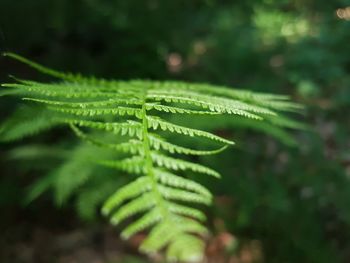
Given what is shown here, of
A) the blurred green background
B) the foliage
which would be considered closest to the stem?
the foliage

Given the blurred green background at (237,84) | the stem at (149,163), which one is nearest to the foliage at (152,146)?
the stem at (149,163)

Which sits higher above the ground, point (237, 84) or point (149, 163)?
point (237, 84)

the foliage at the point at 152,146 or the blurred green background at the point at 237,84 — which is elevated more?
the blurred green background at the point at 237,84

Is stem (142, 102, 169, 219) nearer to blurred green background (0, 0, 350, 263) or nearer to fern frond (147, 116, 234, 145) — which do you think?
fern frond (147, 116, 234, 145)

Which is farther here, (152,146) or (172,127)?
(152,146)

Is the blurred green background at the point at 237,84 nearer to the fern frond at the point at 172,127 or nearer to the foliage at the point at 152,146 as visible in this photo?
the foliage at the point at 152,146

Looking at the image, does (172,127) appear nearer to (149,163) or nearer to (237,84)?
(149,163)

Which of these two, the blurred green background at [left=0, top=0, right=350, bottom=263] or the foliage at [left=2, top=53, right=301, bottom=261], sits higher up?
the blurred green background at [left=0, top=0, right=350, bottom=263]

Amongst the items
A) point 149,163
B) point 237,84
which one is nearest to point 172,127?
point 149,163

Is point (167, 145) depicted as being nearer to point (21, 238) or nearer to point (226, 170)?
point (226, 170)
